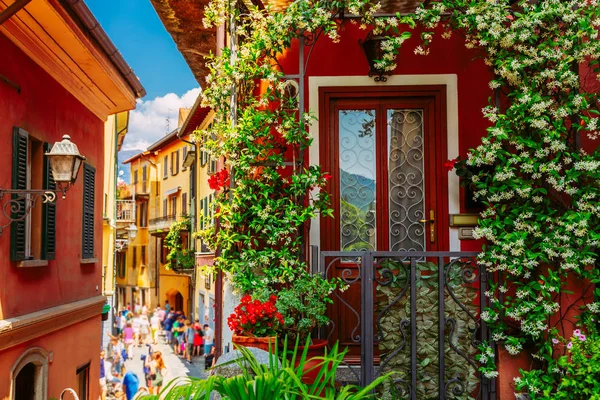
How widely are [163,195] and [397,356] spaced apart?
43.7 m

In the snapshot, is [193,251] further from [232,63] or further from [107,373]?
[232,63]

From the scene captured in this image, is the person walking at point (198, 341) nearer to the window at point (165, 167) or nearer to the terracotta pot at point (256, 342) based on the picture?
the window at point (165, 167)

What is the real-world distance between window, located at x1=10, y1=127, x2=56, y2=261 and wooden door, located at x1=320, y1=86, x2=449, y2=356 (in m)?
3.75

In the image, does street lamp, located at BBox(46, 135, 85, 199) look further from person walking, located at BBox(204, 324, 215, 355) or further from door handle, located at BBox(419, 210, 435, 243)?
person walking, located at BBox(204, 324, 215, 355)

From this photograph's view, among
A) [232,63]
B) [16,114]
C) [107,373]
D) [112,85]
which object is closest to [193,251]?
[107,373]

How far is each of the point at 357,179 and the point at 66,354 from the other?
19.6 ft

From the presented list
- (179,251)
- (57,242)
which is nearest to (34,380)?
(57,242)

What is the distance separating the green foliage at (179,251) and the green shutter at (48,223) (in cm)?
2302

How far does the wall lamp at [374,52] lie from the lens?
759cm

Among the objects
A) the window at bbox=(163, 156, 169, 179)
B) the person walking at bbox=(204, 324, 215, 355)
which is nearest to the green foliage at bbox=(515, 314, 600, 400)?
the person walking at bbox=(204, 324, 215, 355)

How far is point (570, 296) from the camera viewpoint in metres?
5.48

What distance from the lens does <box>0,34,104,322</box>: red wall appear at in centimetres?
848

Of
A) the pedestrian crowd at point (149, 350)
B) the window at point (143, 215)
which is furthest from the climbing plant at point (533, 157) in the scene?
the window at point (143, 215)

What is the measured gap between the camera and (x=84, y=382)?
12953 mm
